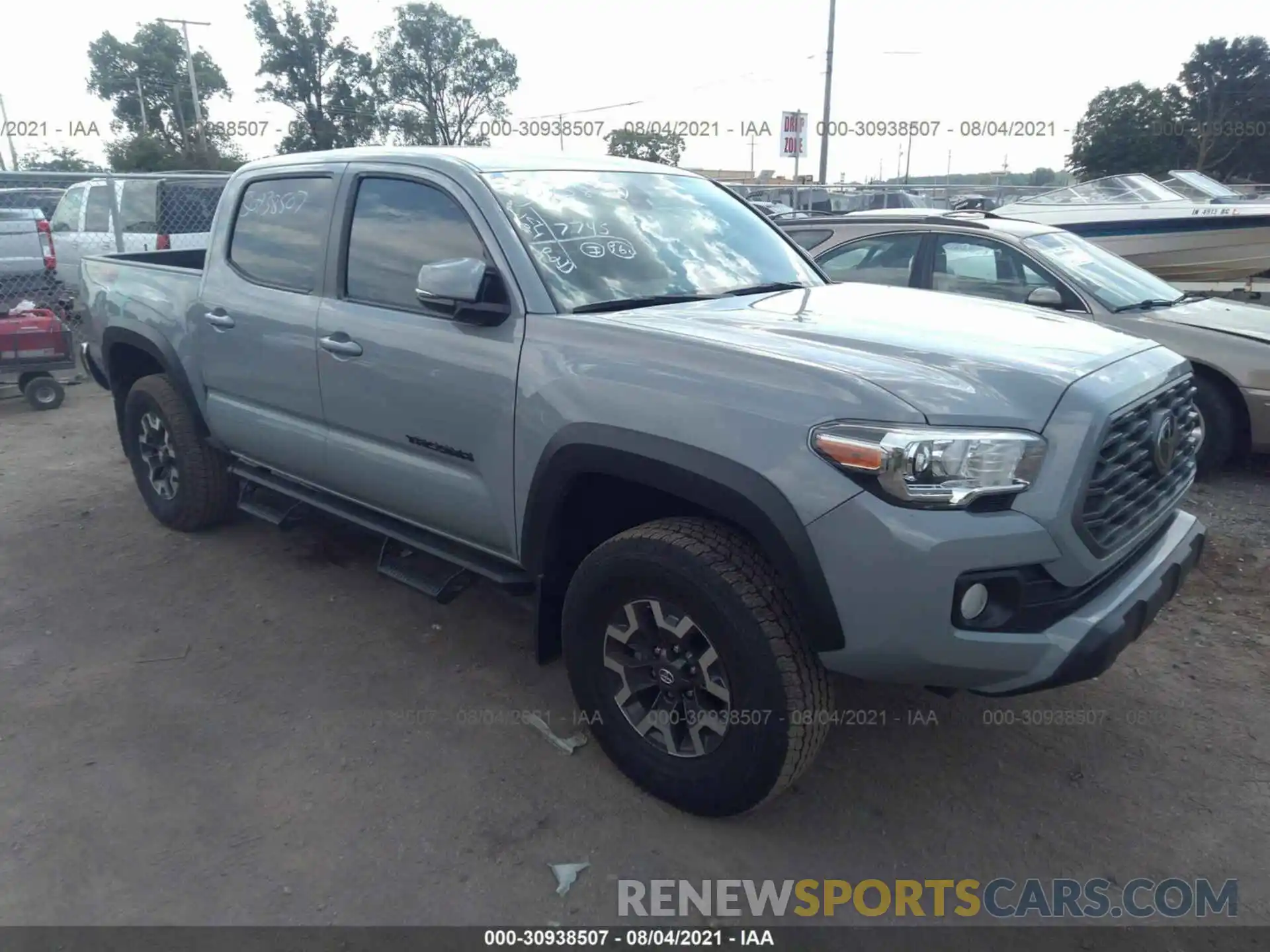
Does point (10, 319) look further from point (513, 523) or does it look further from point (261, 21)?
point (261, 21)

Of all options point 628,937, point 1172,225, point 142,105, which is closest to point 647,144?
point 142,105

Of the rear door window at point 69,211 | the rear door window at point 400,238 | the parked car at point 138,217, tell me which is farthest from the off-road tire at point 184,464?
the rear door window at point 69,211

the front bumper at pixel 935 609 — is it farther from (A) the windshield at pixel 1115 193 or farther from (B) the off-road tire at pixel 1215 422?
(A) the windshield at pixel 1115 193

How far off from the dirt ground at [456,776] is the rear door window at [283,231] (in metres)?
1.52

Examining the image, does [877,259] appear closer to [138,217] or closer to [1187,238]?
[1187,238]

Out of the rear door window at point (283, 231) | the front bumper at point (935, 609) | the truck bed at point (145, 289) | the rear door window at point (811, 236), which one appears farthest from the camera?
the rear door window at point (811, 236)

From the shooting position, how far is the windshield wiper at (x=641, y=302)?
9.96ft

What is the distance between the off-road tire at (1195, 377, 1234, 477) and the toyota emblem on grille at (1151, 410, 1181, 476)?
3.28 metres

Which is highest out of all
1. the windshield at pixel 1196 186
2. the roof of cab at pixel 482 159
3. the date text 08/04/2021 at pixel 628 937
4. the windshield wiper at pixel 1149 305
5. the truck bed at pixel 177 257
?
the windshield at pixel 1196 186

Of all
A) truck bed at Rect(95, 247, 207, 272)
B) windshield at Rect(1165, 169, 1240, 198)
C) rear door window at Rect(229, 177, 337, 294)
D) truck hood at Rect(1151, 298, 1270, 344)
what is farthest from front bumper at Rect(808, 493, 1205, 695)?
windshield at Rect(1165, 169, 1240, 198)

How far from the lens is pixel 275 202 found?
4.18 meters

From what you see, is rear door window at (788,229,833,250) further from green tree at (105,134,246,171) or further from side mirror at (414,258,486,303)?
green tree at (105,134,246,171)

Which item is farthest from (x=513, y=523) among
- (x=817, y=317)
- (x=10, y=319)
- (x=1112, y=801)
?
(x=10, y=319)

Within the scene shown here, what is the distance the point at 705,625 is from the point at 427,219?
74.0 inches
